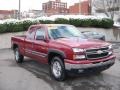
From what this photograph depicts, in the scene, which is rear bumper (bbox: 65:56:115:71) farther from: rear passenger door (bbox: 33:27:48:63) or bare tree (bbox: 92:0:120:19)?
bare tree (bbox: 92:0:120:19)

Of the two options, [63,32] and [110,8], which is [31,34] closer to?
[63,32]

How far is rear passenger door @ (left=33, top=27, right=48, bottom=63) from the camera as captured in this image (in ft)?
30.6

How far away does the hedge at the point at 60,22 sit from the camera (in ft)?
70.1

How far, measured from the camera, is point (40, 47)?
9.59 m

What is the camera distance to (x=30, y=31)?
36.0ft

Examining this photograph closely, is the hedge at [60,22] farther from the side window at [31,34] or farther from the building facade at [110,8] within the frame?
the building facade at [110,8]

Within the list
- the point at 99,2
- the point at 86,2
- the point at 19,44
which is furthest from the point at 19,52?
the point at 86,2

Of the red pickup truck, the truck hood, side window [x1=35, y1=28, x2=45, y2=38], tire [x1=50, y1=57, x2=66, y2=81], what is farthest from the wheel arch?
side window [x1=35, y1=28, x2=45, y2=38]

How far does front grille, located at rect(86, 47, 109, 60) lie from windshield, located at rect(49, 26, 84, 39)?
4.63 ft

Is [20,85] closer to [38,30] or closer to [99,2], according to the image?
[38,30]

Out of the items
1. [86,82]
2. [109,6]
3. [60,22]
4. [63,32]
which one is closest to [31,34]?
[63,32]

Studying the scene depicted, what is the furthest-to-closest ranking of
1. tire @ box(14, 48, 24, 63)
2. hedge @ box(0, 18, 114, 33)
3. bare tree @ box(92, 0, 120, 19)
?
bare tree @ box(92, 0, 120, 19) → hedge @ box(0, 18, 114, 33) → tire @ box(14, 48, 24, 63)

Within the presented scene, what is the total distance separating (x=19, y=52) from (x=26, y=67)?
1008 millimetres

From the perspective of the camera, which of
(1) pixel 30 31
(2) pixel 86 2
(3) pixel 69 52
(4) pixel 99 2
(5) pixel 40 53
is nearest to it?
(3) pixel 69 52
